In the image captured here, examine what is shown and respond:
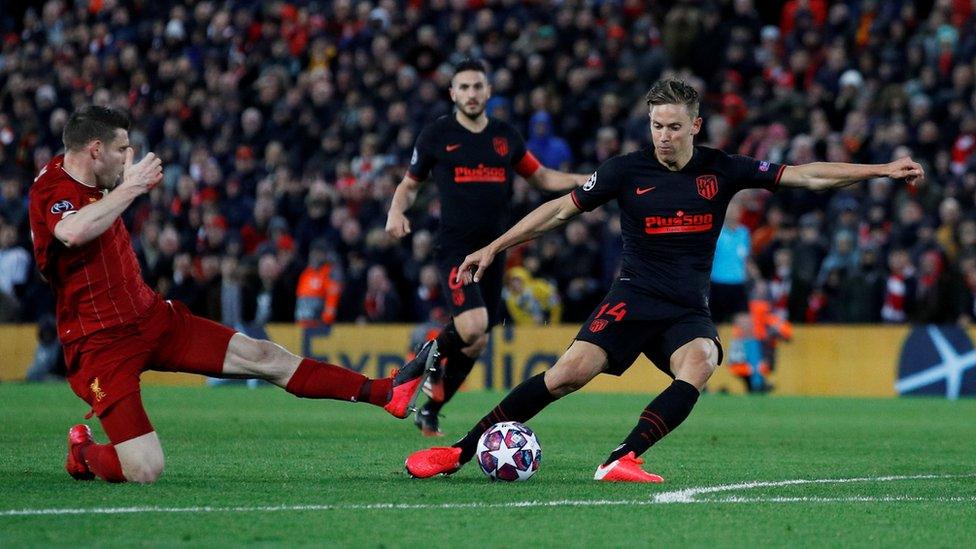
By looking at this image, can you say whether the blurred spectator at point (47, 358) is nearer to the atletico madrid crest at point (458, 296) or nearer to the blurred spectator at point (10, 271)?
the blurred spectator at point (10, 271)

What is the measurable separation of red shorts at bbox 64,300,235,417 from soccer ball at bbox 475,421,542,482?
1.46 m

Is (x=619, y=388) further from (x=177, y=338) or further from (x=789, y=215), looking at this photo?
(x=177, y=338)

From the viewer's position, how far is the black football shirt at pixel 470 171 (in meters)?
11.5

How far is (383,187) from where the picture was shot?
2125 cm

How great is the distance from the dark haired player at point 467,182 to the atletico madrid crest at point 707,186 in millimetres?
3057

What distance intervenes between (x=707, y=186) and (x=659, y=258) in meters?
0.46

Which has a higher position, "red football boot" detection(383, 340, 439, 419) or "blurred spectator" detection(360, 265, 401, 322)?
"red football boot" detection(383, 340, 439, 419)

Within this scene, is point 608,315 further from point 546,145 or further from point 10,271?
point 10,271

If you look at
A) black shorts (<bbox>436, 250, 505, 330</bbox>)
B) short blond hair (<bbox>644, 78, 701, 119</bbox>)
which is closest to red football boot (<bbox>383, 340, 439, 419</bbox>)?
short blond hair (<bbox>644, 78, 701, 119</bbox>)

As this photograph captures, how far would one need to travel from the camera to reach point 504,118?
68.9 ft

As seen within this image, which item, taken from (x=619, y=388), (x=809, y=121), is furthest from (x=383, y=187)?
(x=809, y=121)

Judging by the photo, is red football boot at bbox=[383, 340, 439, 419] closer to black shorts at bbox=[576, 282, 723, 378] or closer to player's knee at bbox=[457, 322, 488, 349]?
black shorts at bbox=[576, 282, 723, 378]

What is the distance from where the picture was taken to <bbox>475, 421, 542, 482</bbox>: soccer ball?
806 centimetres

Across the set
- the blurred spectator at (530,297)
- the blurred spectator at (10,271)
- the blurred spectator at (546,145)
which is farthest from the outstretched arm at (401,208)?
the blurred spectator at (10,271)
